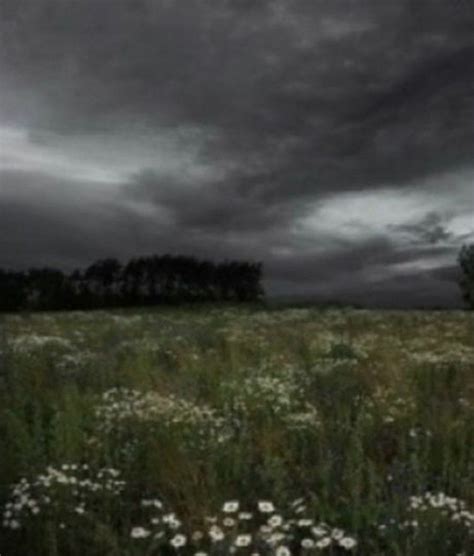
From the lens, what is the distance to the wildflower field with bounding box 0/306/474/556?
6164 millimetres

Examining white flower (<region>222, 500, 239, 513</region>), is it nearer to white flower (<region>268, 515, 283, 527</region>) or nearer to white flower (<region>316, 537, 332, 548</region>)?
white flower (<region>268, 515, 283, 527</region>)

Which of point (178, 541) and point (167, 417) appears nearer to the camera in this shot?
point (178, 541)

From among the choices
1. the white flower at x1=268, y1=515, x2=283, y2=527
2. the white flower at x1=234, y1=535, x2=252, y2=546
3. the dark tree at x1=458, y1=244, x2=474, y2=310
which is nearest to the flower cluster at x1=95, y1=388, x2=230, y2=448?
the white flower at x1=268, y1=515, x2=283, y2=527

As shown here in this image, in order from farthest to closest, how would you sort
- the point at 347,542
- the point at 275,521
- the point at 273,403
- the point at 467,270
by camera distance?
the point at 467,270 → the point at 273,403 → the point at 275,521 → the point at 347,542

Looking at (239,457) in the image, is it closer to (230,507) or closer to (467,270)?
(230,507)

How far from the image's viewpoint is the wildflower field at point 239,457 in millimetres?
6164

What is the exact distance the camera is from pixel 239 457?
7.50 meters

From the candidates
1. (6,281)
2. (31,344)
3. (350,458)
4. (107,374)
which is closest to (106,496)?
(350,458)

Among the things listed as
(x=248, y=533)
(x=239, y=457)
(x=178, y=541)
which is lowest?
(x=248, y=533)

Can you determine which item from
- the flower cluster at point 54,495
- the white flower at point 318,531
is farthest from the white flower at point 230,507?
the flower cluster at point 54,495

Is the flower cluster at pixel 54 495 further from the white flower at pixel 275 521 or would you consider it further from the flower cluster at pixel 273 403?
the flower cluster at pixel 273 403

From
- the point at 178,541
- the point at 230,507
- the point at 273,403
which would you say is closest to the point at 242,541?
the point at 178,541

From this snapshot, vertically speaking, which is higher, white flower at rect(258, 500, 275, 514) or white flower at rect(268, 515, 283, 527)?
white flower at rect(258, 500, 275, 514)

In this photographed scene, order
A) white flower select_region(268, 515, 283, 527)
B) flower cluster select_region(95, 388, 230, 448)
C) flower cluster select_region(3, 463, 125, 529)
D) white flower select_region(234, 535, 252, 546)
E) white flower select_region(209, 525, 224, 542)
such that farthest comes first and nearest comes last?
flower cluster select_region(95, 388, 230, 448), flower cluster select_region(3, 463, 125, 529), white flower select_region(268, 515, 283, 527), white flower select_region(209, 525, 224, 542), white flower select_region(234, 535, 252, 546)
